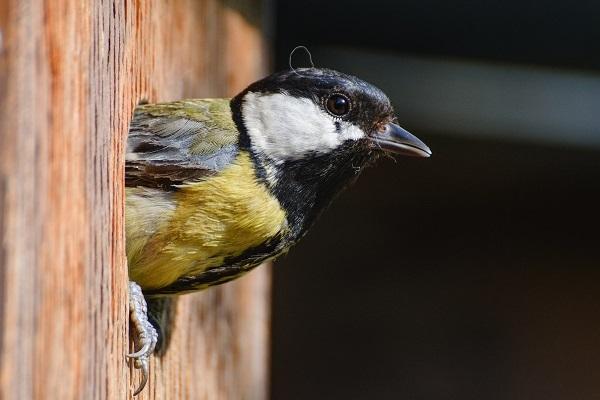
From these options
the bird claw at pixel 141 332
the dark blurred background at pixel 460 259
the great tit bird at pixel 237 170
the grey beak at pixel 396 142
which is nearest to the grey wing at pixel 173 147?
the great tit bird at pixel 237 170

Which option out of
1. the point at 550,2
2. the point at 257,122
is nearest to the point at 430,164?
the point at 550,2

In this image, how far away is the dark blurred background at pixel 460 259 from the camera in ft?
11.5

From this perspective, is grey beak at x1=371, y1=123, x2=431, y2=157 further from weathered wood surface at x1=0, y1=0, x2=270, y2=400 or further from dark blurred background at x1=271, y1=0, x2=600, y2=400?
dark blurred background at x1=271, y1=0, x2=600, y2=400

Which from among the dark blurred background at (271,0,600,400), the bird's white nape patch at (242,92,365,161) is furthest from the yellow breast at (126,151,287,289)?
the dark blurred background at (271,0,600,400)

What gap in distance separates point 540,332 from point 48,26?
110 inches

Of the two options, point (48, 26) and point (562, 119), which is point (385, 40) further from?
point (48, 26)

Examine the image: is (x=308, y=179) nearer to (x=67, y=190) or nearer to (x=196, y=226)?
(x=196, y=226)

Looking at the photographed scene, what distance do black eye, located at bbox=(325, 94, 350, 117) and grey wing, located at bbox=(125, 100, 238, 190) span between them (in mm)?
220

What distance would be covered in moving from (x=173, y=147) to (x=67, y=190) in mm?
643

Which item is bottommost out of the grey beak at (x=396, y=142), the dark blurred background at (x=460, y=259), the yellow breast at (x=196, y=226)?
the dark blurred background at (x=460, y=259)

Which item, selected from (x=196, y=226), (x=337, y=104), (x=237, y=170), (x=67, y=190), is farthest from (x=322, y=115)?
(x=67, y=190)

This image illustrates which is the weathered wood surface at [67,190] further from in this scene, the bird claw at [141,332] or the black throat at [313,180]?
the black throat at [313,180]

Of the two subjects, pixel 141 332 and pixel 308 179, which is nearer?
pixel 141 332

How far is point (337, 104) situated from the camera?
1947mm
